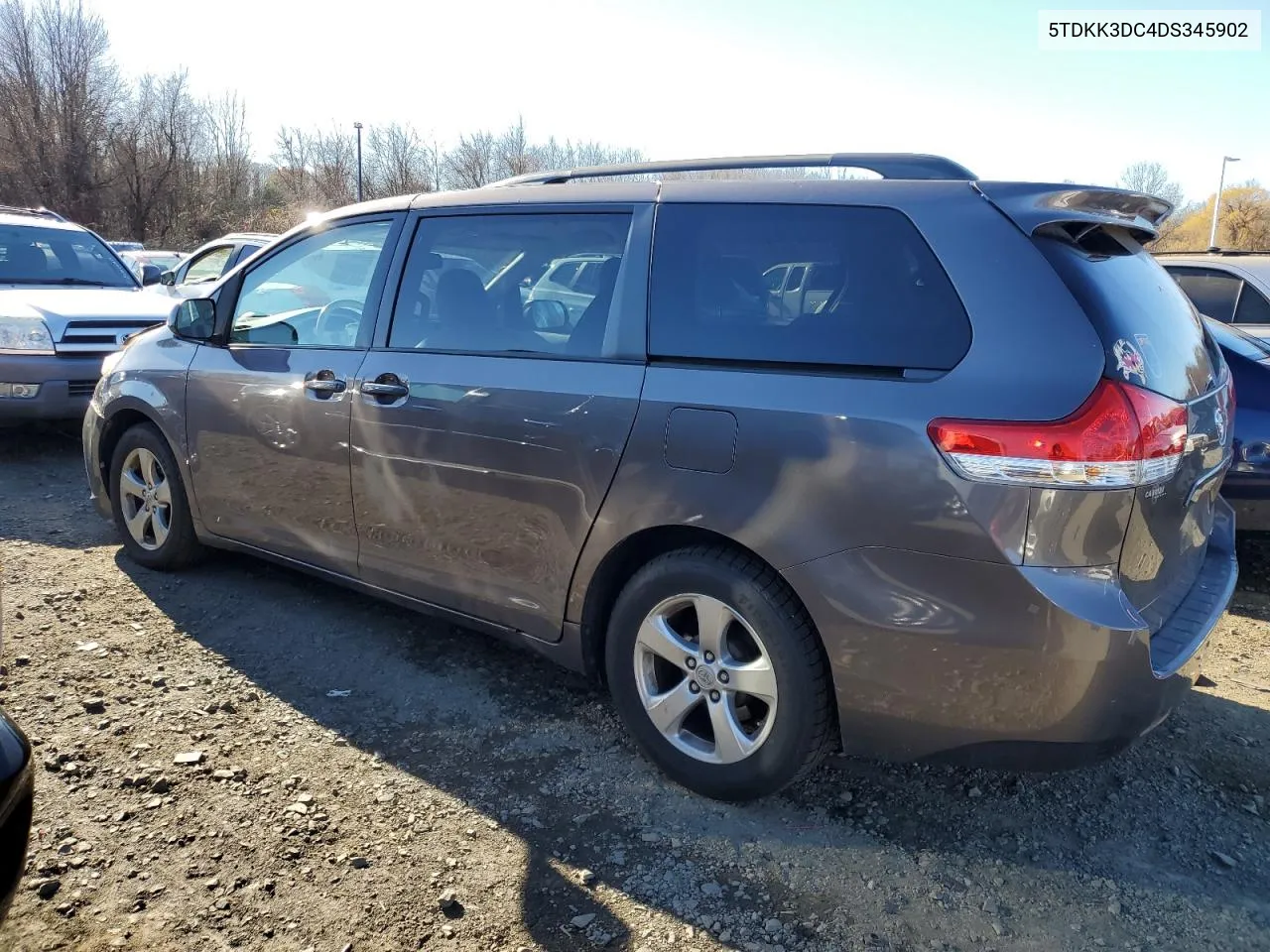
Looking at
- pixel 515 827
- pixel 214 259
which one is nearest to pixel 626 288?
pixel 515 827

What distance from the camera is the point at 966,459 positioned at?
7.44ft

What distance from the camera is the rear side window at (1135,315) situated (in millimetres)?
2318

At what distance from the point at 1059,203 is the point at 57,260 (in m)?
8.21

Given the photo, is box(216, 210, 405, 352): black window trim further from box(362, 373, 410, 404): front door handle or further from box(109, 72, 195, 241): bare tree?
box(109, 72, 195, 241): bare tree

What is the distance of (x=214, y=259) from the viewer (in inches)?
474

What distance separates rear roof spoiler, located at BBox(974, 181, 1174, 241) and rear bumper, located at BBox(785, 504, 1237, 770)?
3.00 ft

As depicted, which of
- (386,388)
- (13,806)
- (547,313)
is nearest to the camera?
(13,806)

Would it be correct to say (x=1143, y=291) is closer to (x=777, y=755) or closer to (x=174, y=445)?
(x=777, y=755)

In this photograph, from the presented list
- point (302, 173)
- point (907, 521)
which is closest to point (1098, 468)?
point (907, 521)

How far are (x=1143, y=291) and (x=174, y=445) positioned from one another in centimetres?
399

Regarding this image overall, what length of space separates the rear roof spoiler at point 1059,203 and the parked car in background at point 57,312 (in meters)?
6.63

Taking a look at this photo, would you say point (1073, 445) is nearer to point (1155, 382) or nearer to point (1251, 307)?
point (1155, 382)

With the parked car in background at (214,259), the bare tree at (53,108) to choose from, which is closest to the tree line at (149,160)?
the bare tree at (53,108)

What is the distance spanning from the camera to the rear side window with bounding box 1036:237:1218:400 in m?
2.32
